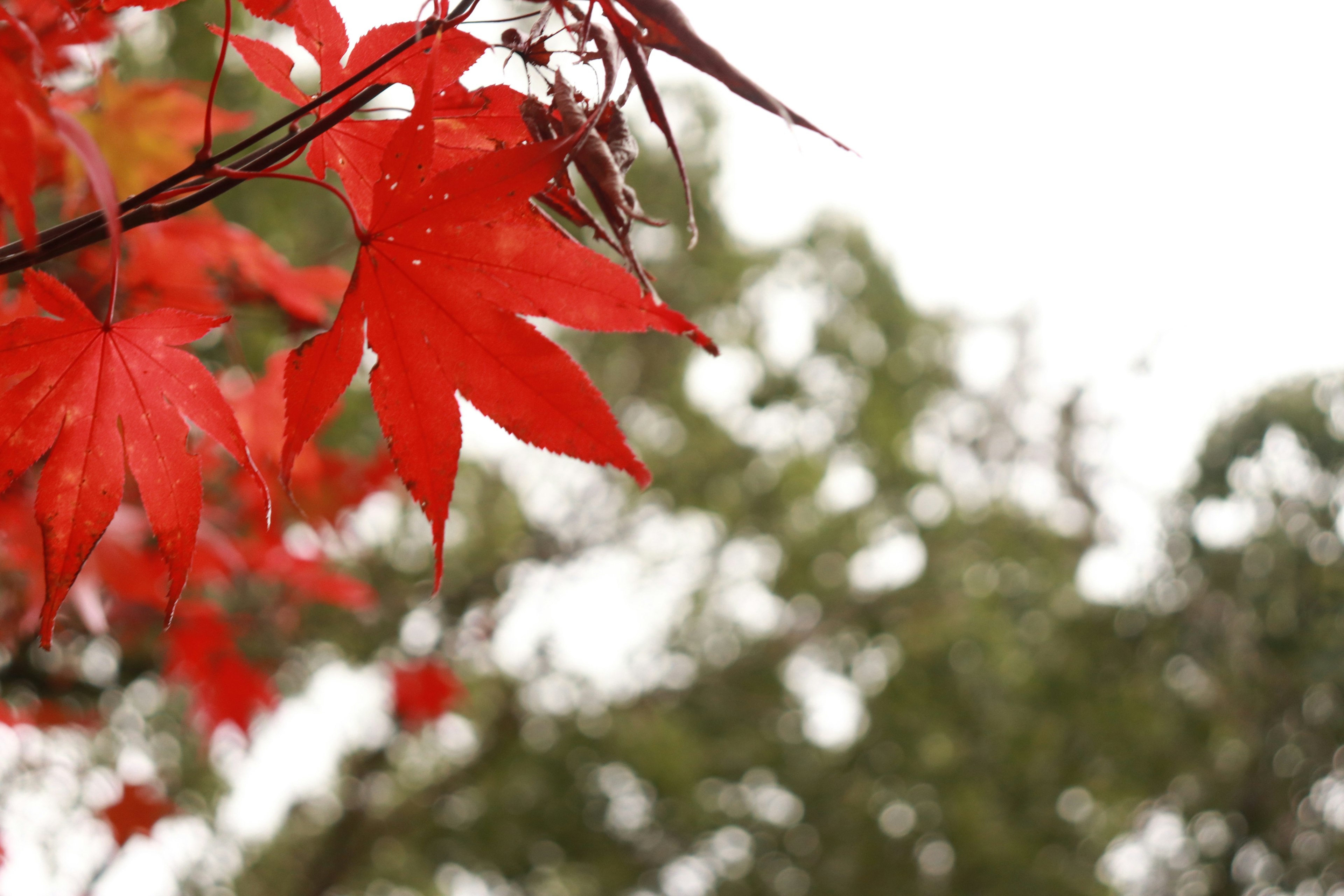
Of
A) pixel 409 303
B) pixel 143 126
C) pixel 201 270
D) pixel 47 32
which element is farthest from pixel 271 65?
pixel 143 126

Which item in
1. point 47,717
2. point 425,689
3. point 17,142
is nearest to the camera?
point 17,142

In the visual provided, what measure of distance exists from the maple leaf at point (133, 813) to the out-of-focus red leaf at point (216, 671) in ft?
0.74

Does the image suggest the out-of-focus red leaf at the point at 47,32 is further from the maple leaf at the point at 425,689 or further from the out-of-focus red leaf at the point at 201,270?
the maple leaf at the point at 425,689

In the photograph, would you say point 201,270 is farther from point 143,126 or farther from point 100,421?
point 100,421

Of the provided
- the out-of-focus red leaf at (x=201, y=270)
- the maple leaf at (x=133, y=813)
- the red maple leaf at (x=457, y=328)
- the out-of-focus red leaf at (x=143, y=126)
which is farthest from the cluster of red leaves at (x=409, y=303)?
the maple leaf at (x=133, y=813)

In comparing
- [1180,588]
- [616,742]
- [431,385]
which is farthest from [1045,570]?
[431,385]

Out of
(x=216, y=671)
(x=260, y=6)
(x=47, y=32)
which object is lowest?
(x=260, y=6)

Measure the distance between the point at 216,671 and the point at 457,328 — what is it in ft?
6.66

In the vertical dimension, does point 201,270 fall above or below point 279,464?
above

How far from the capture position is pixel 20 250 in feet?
1.29

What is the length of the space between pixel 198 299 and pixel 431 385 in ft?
2.48

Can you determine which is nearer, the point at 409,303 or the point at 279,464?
the point at 409,303

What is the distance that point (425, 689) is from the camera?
10.1 feet

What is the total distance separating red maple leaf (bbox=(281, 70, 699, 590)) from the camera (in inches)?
15.2
